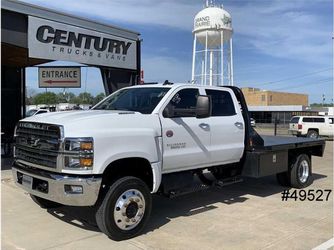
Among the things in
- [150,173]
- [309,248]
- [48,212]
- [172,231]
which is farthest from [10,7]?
[309,248]

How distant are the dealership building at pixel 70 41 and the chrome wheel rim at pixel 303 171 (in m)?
5.85

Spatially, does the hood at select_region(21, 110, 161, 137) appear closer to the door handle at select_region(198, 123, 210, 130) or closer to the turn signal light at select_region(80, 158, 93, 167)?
the turn signal light at select_region(80, 158, 93, 167)

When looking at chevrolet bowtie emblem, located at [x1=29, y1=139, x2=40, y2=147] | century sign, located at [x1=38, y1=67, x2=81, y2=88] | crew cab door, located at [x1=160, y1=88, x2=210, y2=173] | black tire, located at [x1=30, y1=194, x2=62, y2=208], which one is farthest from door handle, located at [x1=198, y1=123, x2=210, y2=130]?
century sign, located at [x1=38, y1=67, x2=81, y2=88]

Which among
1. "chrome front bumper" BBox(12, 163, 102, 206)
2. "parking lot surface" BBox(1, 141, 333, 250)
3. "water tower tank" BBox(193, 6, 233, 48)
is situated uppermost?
"water tower tank" BBox(193, 6, 233, 48)

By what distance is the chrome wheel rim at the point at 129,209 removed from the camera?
5.77 metres

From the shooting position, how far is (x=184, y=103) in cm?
708

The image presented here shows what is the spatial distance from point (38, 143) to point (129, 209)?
1.54 metres

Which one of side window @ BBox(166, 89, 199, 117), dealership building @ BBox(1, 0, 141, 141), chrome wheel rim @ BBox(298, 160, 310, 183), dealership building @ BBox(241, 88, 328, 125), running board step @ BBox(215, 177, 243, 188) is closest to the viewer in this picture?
side window @ BBox(166, 89, 199, 117)

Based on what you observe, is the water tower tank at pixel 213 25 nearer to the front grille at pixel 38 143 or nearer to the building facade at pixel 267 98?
the building facade at pixel 267 98

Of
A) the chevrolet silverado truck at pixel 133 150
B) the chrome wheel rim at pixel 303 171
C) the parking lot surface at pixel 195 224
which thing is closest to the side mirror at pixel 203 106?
the chevrolet silverado truck at pixel 133 150

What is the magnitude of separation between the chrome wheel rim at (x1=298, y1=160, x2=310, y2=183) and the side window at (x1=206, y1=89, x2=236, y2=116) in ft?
9.50

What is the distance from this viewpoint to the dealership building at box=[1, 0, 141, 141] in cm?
1038

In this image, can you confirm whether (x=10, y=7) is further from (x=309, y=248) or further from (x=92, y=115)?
(x=309, y=248)

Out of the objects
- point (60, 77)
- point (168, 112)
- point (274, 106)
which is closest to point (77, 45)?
point (60, 77)
